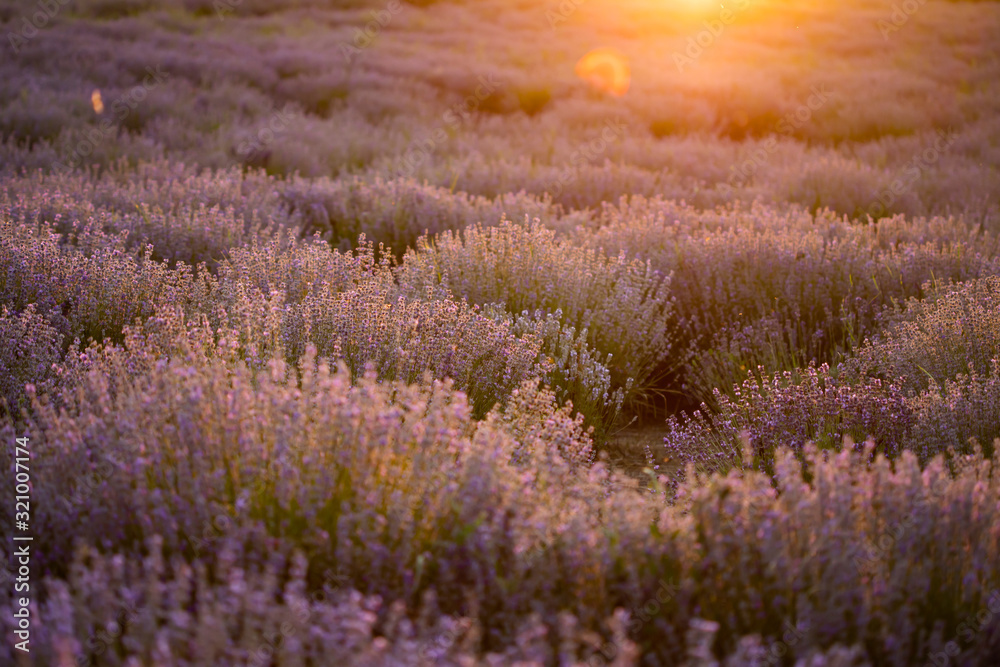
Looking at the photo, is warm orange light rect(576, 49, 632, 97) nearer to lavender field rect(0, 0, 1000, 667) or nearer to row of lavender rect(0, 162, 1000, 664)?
lavender field rect(0, 0, 1000, 667)

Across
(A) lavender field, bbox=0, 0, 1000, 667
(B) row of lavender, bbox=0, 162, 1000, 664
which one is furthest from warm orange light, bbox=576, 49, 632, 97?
(B) row of lavender, bbox=0, 162, 1000, 664

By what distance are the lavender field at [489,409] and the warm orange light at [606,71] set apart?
4.30 m

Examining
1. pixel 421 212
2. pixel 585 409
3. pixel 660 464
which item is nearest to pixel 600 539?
pixel 585 409

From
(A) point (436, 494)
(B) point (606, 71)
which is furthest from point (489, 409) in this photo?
(B) point (606, 71)

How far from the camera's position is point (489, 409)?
309 cm

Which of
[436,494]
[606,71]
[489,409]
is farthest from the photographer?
[606,71]

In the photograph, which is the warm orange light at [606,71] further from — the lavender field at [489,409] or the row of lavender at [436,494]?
the row of lavender at [436,494]

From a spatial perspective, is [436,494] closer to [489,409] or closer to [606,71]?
[489,409]

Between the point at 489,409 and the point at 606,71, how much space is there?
1238 centimetres

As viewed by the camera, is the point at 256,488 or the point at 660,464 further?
the point at 660,464

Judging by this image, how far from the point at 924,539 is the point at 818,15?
23.5 m

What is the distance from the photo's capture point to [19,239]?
346 cm

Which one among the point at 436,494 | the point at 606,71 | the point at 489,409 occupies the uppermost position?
the point at 606,71

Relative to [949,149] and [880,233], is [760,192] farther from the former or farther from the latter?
[949,149]
